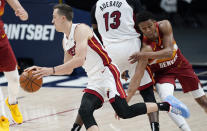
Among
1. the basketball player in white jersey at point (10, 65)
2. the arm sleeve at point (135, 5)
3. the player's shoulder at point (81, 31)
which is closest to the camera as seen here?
the player's shoulder at point (81, 31)

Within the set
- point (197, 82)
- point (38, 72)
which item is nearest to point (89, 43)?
point (38, 72)

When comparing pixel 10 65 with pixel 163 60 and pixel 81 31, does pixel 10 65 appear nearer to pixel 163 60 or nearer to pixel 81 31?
pixel 81 31

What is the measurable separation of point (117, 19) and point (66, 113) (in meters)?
2.07

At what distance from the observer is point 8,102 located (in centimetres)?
668

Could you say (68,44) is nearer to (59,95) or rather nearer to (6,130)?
(6,130)

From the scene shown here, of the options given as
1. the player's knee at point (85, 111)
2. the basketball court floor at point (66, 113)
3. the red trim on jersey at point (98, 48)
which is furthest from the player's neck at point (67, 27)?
the basketball court floor at point (66, 113)

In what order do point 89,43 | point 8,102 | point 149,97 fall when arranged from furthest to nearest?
1. point 8,102
2. point 149,97
3. point 89,43

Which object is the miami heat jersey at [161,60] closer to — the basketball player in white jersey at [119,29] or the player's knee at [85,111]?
the basketball player in white jersey at [119,29]

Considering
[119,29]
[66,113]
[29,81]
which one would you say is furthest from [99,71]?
[66,113]

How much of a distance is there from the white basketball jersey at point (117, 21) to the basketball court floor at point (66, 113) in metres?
1.25

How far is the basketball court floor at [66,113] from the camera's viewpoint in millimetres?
6770

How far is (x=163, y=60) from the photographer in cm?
596

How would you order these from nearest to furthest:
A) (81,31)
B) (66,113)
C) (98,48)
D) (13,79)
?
(81,31), (98,48), (13,79), (66,113)

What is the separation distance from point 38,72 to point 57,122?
2.43 meters
